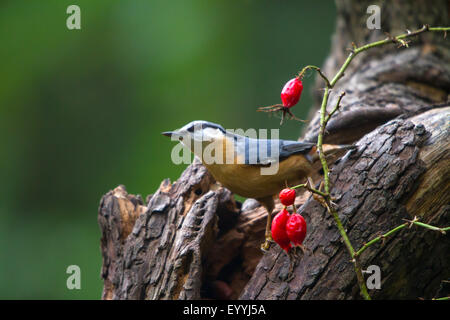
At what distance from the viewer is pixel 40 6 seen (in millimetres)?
4008

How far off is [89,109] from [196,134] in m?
2.59

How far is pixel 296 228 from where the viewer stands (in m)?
1.30

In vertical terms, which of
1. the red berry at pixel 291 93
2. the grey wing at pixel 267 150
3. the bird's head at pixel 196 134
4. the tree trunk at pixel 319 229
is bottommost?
the tree trunk at pixel 319 229

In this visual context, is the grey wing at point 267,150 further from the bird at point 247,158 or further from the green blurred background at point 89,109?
the green blurred background at point 89,109

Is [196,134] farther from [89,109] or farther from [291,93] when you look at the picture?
[89,109]

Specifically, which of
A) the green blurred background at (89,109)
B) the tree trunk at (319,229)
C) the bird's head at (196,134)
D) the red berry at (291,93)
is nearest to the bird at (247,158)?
the bird's head at (196,134)

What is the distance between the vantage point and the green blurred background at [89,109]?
3758 millimetres

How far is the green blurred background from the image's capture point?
376cm

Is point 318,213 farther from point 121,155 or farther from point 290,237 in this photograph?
point 121,155

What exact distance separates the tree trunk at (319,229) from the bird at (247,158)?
147 mm

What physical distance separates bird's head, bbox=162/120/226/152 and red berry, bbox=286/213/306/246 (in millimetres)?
729

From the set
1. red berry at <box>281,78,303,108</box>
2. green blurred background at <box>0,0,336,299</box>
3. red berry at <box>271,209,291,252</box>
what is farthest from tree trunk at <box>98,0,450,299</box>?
green blurred background at <box>0,0,336,299</box>

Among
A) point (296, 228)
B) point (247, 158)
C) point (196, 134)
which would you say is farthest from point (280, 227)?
point (196, 134)
